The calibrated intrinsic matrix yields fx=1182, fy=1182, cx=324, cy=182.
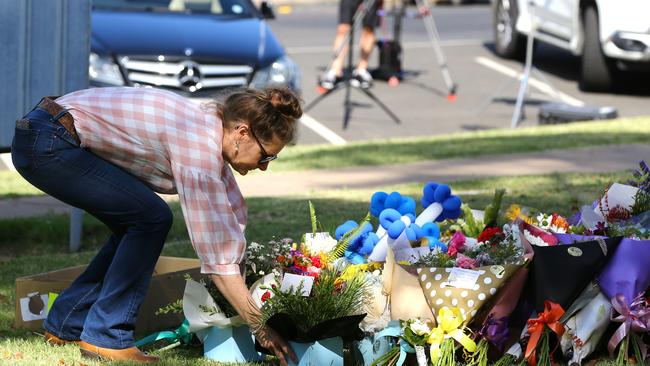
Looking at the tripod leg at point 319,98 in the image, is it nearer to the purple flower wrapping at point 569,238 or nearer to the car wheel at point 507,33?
the car wheel at point 507,33

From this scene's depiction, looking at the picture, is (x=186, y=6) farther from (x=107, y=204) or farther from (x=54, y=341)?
(x=107, y=204)

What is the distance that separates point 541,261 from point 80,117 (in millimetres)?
1710

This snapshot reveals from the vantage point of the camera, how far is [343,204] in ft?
23.4

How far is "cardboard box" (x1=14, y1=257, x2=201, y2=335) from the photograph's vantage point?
4746mm

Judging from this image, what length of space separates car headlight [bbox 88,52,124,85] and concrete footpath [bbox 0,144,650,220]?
1.75 m

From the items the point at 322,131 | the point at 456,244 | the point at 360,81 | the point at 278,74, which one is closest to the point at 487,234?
the point at 456,244

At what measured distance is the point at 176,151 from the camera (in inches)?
157

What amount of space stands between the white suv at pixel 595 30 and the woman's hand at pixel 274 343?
814cm

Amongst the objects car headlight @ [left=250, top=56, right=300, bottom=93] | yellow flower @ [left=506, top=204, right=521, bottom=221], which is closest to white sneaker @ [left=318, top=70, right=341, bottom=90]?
car headlight @ [left=250, top=56, right=300, bottom=93]

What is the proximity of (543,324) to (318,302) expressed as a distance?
79cm

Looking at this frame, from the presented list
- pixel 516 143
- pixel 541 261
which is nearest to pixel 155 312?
pixel 541 261

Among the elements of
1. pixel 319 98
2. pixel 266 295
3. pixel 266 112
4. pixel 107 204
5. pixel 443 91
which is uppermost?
pixel 266 112

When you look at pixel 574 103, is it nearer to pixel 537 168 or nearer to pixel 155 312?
pixel 537 168

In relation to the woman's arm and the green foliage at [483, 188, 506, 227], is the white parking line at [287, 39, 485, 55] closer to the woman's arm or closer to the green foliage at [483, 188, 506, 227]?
the green foliage at [483, 188, 506, 227]
